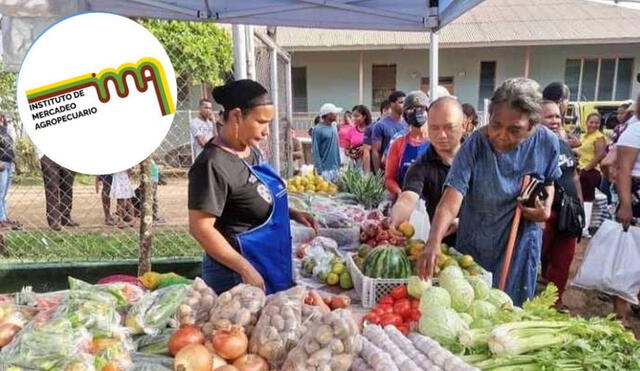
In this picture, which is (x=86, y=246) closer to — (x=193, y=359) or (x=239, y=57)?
(x=239, y=57)

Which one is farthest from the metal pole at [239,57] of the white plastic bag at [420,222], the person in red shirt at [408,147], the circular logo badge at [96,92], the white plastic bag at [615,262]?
the white plastic bag at [615,262]

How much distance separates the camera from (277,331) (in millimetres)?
1635

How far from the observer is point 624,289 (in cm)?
401

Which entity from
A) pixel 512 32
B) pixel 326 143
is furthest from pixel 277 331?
pixel 512 32

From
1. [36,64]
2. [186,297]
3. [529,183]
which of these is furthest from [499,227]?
[36,64]

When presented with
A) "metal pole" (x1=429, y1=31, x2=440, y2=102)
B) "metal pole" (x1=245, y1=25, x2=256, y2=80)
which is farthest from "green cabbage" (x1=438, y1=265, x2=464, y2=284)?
"metal pole" (x1=429, y1=31, x2=440, y2=102)

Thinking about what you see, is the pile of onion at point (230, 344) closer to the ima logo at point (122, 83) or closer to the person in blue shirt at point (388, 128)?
the ima logo at point (122, 83)

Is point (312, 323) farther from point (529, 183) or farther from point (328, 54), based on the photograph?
point (328, 54)

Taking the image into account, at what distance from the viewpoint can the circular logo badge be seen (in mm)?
2971

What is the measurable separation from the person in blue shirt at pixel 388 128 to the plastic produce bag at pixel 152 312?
15.5 feet

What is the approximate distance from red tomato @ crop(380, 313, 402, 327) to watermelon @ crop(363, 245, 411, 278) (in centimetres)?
44

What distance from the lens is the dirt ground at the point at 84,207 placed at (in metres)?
8.09

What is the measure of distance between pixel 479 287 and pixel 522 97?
93cm

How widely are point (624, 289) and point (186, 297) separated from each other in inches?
149
